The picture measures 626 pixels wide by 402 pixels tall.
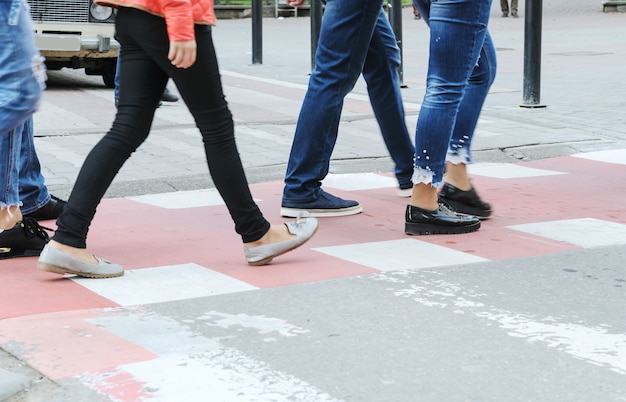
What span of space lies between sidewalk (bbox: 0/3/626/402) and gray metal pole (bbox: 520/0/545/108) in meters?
2.20

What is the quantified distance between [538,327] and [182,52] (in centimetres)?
147

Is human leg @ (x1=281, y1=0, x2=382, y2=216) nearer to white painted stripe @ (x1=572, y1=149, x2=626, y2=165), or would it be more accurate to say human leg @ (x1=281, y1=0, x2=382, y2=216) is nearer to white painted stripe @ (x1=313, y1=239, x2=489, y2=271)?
white painted stripe @ (x1=313, y1=239, x2=489, y2=271)

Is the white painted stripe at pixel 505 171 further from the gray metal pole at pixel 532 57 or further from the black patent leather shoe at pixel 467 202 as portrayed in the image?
the gray metal pole at pixel 532 57

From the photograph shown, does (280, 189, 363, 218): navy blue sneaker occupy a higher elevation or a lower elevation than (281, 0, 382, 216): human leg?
lower

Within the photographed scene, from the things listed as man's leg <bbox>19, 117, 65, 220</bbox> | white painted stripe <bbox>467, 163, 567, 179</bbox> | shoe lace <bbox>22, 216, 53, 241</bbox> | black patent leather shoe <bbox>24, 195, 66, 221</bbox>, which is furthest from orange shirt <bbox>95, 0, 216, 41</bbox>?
white painted stripe <bbox>467, 163, 567, 179</bbox>

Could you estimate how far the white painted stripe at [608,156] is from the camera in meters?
7.16

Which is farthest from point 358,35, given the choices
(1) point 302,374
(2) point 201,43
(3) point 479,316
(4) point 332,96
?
(1) point 302,374

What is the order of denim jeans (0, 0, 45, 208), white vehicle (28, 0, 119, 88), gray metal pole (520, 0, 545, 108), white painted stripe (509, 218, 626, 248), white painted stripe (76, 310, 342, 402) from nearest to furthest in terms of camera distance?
white painted stripe (76, 310, 342, 402), denim jeans (0, 0, 45, 208), white painted stripe (509, 218, 626, 248), gray metal pole (520, 0, 545, 108), white vehicle (28, 0, 119, 88)

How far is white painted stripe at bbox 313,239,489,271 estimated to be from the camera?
175 inches

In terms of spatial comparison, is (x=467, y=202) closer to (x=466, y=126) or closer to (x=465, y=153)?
(x=465, y=153)

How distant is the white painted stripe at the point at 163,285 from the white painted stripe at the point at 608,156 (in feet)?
11.8

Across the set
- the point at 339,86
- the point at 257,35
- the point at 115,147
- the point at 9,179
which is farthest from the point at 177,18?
the point at 257,35

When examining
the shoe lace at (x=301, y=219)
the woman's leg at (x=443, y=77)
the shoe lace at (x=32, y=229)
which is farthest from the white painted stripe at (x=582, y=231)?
the shoe lace at (x=32, y=229)

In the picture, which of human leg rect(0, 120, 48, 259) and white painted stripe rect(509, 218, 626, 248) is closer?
human leg rect(0, 120, 48, 259)
